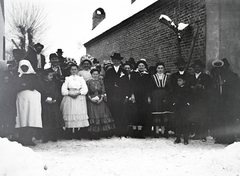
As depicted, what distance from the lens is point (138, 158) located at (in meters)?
5.14

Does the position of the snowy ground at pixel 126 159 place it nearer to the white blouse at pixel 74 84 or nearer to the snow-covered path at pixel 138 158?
the snow-covered path at pixel 138 158

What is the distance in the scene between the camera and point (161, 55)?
1091cm

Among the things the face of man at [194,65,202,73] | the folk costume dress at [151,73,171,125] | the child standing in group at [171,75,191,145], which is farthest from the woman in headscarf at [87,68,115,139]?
the face of man at [194,65,202,73]

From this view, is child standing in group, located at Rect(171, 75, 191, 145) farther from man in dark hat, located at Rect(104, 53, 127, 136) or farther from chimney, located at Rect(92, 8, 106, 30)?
chimney, located at Rect(92, 8, 106, 30)

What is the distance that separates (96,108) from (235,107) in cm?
327

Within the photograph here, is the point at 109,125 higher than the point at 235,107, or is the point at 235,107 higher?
the point at 235,107

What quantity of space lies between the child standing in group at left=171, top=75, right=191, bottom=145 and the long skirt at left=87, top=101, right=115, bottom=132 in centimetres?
164

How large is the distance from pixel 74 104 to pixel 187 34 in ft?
15.1

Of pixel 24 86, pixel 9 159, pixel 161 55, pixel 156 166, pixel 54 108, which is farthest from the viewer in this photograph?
pixel 161 55

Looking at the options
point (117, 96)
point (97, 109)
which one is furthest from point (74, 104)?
point (117, 96)

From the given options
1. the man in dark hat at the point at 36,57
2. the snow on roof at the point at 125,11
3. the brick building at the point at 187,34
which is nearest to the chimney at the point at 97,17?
the snow on roof at the point at 125,11

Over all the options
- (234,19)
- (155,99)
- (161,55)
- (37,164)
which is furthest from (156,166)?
(161,55)

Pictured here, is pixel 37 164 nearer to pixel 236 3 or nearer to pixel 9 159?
pixel 9 159

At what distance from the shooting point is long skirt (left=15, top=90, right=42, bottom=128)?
6262 millimetres
